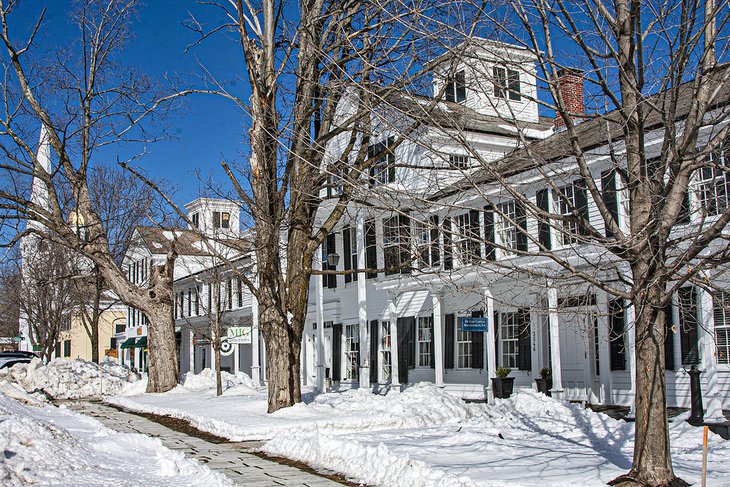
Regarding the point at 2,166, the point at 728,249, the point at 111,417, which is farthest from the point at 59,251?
the point at 728,249

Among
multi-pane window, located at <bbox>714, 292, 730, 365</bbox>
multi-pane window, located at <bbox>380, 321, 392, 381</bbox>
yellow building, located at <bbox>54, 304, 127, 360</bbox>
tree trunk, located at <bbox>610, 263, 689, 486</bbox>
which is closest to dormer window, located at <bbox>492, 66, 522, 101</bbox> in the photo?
tree trunk, located at <bbox>610, 263, 689, 486</bbox>

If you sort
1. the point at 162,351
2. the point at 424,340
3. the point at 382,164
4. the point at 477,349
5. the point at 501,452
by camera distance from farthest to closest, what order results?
the point at 162,351
the point at 424,340
the point at 477,349
the point at 382,164
the point at 501,452

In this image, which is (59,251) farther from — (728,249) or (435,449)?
(728,249)

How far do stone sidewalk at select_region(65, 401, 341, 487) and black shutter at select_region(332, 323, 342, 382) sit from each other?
424 inches

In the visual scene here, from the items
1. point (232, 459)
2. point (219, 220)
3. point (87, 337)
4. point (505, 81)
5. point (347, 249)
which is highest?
point (219, 220)

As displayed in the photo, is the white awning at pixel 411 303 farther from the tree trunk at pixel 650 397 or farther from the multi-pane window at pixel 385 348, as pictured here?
the tree trunk at pixel 650 397

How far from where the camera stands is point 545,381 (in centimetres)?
1767

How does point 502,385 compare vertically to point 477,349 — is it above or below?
below

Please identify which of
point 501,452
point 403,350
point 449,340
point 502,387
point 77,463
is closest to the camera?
point 77,463

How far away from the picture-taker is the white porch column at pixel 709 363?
13.2 metres

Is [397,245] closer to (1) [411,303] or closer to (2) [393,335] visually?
(2) [393,335]

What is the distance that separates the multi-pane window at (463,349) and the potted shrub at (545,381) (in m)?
3.40

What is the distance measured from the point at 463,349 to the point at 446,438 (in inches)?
417

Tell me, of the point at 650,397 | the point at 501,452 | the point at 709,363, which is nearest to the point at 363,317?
the point at 709,363
